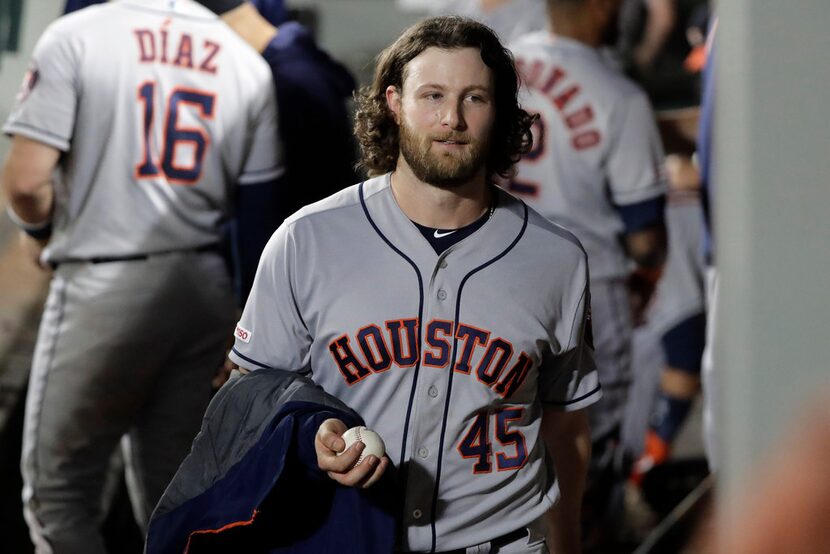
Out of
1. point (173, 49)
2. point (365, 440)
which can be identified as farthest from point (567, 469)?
point (173, 49)

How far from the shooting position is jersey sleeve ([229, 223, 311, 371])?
1649 millimetres

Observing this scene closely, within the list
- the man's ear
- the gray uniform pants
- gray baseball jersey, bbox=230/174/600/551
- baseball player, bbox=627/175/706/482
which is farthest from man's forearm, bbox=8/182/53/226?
baseball player, bbox=627/175/706/482

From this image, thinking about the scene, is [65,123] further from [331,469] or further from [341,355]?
[331,469]

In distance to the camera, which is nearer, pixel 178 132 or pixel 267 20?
pixel 178 132

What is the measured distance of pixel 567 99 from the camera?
2.99 m

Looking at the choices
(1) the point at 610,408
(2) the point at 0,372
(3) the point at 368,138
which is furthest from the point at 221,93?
(1) the point at 610,408

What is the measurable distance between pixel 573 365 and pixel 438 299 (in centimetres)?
25

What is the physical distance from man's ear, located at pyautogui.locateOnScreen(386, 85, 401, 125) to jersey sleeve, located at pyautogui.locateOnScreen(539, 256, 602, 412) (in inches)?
13.5

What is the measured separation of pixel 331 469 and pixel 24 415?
1.12 meters

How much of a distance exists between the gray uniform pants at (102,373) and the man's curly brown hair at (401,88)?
0.57 m

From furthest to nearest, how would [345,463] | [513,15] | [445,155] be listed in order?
[513,15] → [445,155] → [345,463]

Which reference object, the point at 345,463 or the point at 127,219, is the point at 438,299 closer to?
the point at 345,463

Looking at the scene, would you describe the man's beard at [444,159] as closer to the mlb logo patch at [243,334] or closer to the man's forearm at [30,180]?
the mlb logo patch at [243,334]

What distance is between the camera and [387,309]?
1.63 m
